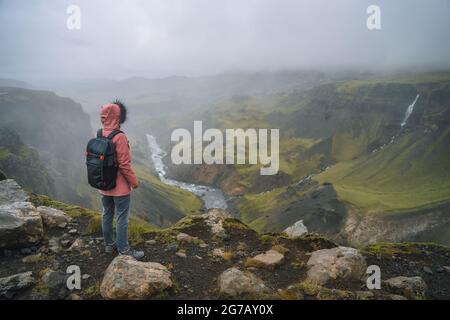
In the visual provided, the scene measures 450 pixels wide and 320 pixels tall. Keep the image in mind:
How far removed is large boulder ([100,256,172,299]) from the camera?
11.0 meters

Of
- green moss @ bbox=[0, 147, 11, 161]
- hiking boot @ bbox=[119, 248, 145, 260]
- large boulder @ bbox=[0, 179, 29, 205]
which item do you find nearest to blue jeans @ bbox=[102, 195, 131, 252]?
hiking boot @ bbox=[119, 248, 145, 260]

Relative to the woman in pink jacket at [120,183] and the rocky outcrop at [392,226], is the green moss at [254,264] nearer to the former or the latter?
the woman in pink jacket at [120,183]

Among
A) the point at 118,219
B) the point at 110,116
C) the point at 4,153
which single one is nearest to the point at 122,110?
the point at 110,116

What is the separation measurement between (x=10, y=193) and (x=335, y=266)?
14273 millimetres

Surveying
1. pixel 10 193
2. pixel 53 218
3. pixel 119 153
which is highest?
pixel 119 153

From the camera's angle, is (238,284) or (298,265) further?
(298,265)

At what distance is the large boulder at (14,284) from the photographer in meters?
11.5

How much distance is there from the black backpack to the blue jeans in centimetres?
92

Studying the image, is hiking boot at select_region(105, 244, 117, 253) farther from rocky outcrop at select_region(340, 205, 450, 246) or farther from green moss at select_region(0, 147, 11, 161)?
green moss at select_region(0, 147, 11, 161)

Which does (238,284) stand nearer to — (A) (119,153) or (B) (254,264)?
(B) (254,264)

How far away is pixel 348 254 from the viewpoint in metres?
14.1

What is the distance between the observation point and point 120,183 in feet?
41.7

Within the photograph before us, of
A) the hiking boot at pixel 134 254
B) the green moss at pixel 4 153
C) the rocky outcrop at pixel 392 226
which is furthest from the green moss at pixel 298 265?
the green moss at pixel 4 153
